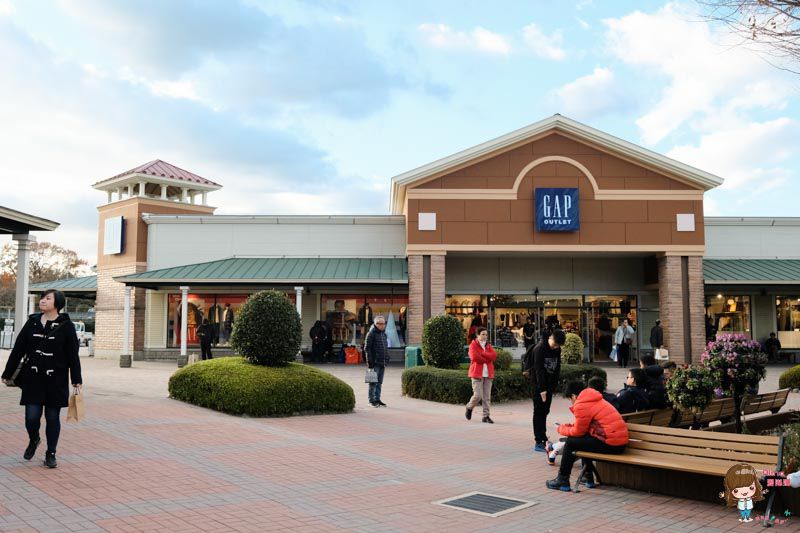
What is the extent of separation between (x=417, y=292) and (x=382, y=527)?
18.0m

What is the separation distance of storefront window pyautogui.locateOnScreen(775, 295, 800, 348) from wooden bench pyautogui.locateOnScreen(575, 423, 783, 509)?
77.9 feet

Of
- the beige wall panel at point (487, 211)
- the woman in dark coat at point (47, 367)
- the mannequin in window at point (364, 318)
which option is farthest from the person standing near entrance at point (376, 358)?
the mannequin in window at point (364, 318)

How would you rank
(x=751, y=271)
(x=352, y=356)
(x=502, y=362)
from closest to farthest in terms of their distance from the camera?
1. (x=502, y=362)
2. (x=751, y=271)
3. (x=352, y=356)

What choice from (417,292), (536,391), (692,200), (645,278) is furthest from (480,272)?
(536,391)

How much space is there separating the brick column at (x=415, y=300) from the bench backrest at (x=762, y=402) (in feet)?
43.5

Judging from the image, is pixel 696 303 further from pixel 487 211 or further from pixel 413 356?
pixel 413 356

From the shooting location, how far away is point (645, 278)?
26750 millimetres

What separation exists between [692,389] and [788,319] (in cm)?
2300

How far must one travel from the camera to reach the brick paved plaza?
5832 millimetres

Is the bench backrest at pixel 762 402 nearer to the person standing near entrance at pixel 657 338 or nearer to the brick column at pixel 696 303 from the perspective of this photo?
the person standing near entrance at pixel 657 338

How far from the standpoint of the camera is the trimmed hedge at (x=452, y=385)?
46.9 ft

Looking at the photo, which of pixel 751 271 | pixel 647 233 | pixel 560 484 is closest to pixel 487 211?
pixel 647 233

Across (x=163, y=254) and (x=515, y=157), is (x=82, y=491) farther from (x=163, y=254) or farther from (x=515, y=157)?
(x=163, y=254)

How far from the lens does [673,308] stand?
78.7 ft
